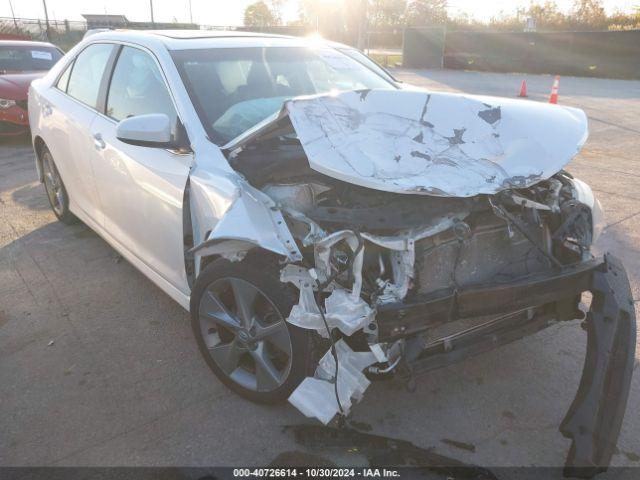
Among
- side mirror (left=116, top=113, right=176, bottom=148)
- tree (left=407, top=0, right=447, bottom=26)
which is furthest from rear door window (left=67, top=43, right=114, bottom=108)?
tree (left=407, top=0, right=447, bottom=26)

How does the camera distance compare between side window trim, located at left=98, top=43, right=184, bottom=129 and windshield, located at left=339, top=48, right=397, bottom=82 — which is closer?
side window trim, located at left=98, top=43, right=184, bottom=129

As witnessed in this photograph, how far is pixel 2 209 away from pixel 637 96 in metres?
14.6

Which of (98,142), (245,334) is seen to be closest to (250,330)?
(245,334)

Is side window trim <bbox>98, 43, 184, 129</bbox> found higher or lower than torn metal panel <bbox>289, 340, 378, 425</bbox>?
higher

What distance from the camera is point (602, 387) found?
7.13ft

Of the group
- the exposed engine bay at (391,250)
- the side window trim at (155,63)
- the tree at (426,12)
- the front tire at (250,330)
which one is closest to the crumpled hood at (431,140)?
the exposed engine bay at (391,250)

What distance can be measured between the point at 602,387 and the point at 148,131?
7.97 ft

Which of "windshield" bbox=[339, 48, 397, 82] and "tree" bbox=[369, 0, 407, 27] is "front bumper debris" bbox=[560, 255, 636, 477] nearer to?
"windshield" bbox=[339, 48, 397, 82]

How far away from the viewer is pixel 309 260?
7.62ft

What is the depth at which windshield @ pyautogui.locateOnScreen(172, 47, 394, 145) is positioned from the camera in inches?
119

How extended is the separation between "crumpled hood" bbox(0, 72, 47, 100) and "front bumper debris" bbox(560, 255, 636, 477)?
28.9ft

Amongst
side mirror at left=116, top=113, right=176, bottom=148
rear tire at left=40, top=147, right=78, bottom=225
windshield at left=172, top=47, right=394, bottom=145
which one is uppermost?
windshield at left=172, top=47, right=394, bottom=145

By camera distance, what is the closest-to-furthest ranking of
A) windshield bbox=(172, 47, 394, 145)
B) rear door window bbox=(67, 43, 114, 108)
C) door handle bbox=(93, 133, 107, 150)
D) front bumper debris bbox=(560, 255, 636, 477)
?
front bumper debris bbox=(560, 255, 636, 477) → windshield bbox=(172, 47, 394, 145) → door handle bbox=(93, 133, 107, 150) → rear door window bbox=(67, 43, 114, 108)

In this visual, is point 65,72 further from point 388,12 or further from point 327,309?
point 388,12
